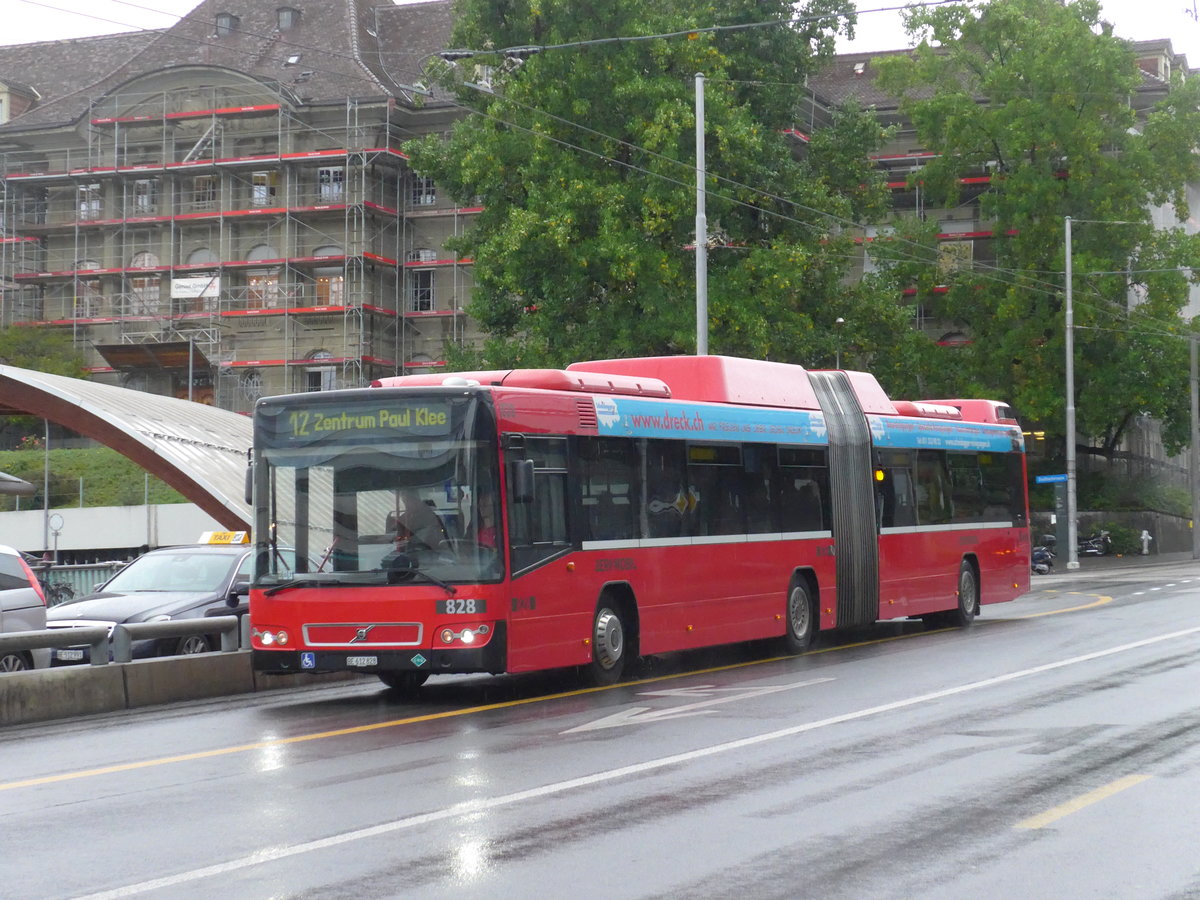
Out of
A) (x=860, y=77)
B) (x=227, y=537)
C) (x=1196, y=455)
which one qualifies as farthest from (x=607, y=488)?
(x=860, y=77)

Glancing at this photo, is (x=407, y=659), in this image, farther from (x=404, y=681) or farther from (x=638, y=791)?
(x=638, y=791)

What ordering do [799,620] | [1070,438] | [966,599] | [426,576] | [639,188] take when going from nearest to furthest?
[426,576], [799,620], [966,599], [639,188], [1070,438]

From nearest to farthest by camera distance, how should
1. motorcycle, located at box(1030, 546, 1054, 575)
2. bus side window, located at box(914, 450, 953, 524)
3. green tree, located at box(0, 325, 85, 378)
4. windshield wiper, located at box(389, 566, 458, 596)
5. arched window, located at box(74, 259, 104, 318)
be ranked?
windshield wiper, located at box(389, 566, 458, 596), bus side window, located at box(914, 450, 953, 524), motorcycle, located at box(1030, 546, 1054, 575), green tree, located at box(0, 325, 85, 378), arched window, located at box(74, 259, 104, 318)

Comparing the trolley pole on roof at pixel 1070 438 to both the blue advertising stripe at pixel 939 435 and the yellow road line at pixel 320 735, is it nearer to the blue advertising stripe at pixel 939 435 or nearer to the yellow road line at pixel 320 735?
the blue advertising stripe at pixel 939 435

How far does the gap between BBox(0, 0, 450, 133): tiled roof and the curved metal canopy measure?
3789cm

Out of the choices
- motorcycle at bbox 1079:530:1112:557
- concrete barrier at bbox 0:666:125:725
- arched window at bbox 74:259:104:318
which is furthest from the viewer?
arched window at bbox 74:259:104:318

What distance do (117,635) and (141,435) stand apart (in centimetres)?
1621

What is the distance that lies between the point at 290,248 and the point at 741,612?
54.8 metres

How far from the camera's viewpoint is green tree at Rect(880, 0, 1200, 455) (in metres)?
54.2

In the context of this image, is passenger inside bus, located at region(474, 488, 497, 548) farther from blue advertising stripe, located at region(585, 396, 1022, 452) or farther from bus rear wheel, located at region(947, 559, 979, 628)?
bus rear wheel, located at region(947, 559, 979, 628)

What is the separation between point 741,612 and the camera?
1905cm

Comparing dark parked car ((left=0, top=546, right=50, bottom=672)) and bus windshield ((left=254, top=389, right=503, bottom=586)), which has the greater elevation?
bus windshield ((left=254, top=389, right=503, bottom=586))

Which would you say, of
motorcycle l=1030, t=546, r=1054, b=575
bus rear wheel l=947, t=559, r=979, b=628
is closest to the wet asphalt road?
bus rear wheel l=947, t=559, r=979, b=628

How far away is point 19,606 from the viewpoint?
1730 cm
